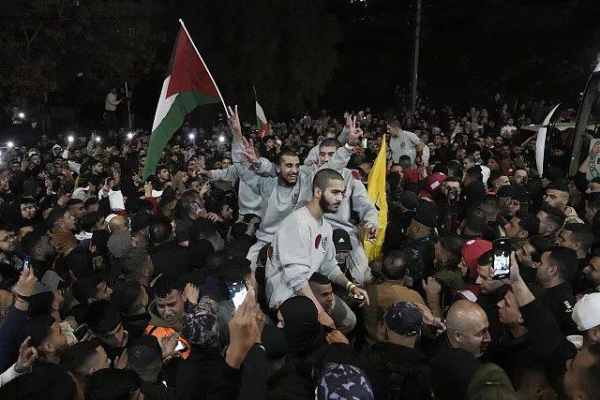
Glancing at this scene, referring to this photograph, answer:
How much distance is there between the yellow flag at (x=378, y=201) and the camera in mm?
6785

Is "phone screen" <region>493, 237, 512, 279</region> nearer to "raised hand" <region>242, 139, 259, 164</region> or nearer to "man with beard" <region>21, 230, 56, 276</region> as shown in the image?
"raised hand" <region>242, 139, 259, 164</region>

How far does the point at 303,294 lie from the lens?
4.40 meters

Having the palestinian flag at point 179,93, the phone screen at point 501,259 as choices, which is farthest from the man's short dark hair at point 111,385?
the palestinian flag at point 179,93

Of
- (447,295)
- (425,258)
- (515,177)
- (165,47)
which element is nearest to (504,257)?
(447,295)

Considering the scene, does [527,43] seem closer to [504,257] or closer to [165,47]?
[165,47]

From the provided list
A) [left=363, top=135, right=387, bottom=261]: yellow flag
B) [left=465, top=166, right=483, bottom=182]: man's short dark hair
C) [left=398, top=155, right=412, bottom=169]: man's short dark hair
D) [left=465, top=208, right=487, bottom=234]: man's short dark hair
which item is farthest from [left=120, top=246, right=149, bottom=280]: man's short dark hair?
[left=398, top=155, right=412, bottom=169]: man's short dark hair

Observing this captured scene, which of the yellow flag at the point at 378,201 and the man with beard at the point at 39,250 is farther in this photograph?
the yellow flag at the point at 378,201

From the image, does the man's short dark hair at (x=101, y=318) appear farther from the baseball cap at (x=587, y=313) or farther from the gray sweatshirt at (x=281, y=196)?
the baseball cap at (x=587, y=313)

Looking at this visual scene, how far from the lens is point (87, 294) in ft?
17.0

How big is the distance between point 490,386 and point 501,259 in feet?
2.98

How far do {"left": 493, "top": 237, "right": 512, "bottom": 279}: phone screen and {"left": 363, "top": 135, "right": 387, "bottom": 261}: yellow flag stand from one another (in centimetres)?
319

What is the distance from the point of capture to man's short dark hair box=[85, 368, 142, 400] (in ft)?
9.89

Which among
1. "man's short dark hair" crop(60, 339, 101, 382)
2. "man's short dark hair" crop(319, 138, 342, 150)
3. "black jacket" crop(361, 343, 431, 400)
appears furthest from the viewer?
"man's short dark hair" crop(319, 138, 342, 150)

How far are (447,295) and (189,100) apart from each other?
432 cm
